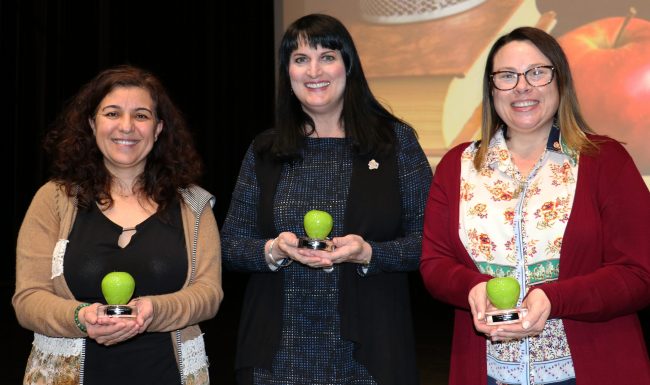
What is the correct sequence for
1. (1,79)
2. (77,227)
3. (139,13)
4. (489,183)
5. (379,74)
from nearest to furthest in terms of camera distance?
(489,183) < (77,227) < (379,74) < (1,79) < (139,13)

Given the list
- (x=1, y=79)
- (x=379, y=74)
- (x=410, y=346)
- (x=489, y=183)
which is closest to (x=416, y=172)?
(x=489, y=183)

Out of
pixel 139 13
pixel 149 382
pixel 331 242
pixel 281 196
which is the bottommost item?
pixel 149 382

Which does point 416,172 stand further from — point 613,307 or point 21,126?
point 21,126

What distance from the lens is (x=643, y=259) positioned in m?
2.03

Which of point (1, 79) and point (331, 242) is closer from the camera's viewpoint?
point (331, 242)

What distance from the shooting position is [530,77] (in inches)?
86.2

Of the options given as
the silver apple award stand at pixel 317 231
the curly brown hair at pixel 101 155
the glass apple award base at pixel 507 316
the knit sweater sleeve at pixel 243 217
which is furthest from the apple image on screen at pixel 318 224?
the glass apple award base at pixel 507 316

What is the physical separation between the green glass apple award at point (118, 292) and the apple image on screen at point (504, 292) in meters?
1.00

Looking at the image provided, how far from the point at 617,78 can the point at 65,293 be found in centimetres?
420

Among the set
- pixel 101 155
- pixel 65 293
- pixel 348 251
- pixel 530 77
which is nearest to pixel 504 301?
pixel 348 251

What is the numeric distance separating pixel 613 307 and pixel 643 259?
0.15 metres

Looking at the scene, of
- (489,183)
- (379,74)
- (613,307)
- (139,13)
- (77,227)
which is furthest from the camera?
(139,13)

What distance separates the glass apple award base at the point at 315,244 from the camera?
230cm

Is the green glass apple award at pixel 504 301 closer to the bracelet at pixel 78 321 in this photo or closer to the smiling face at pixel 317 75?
the smiling face at pixel 317 75
